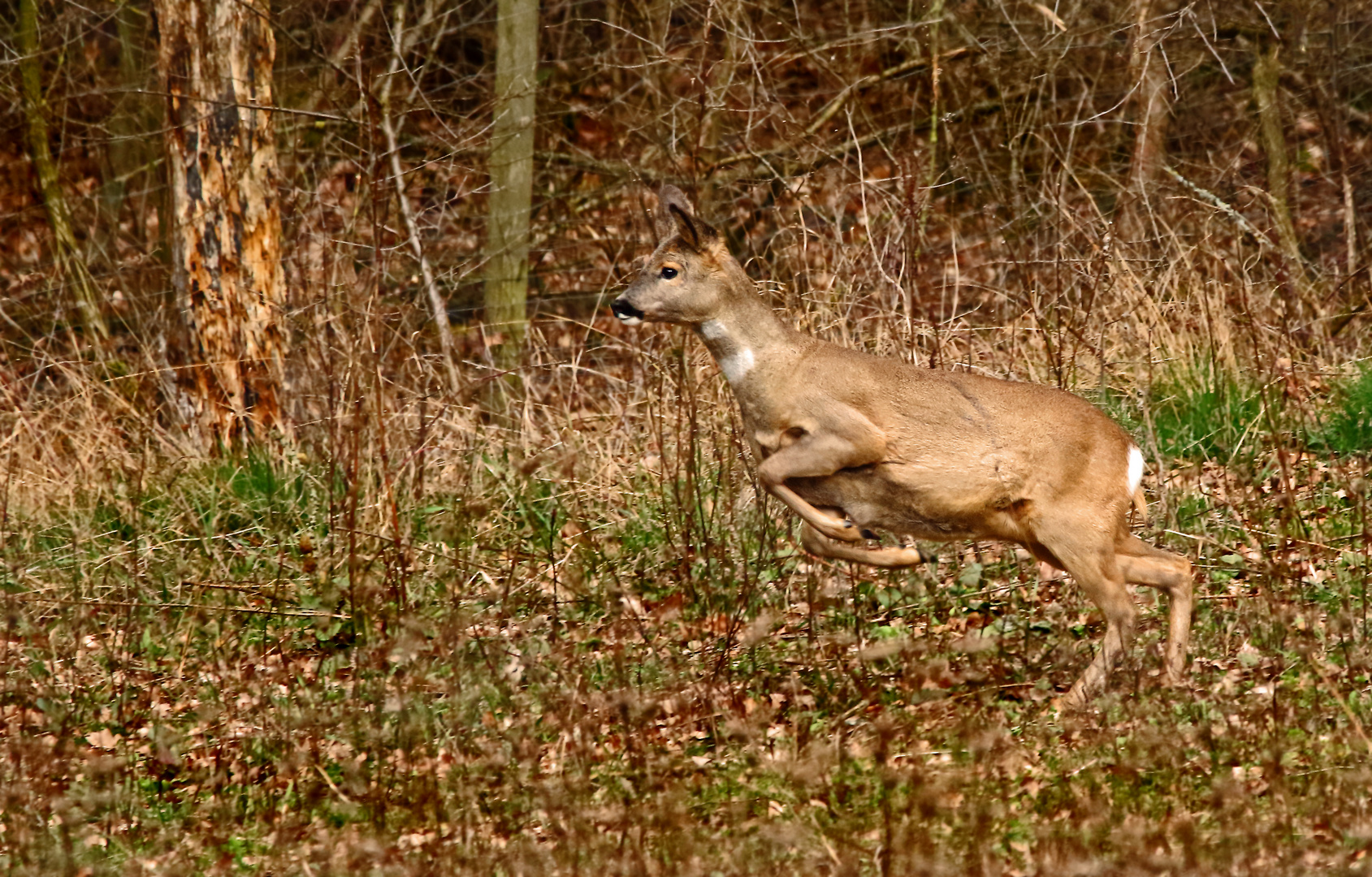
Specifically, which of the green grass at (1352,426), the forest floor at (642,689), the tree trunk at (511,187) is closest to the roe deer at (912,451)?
the forest floor at (642,689)

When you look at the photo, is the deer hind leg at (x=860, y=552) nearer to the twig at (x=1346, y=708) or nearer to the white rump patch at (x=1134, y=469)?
the white rump patch at (x=1134, y=469)

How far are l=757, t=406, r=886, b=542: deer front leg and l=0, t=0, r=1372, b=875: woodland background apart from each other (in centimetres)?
33

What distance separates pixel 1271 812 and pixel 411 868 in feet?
7.54

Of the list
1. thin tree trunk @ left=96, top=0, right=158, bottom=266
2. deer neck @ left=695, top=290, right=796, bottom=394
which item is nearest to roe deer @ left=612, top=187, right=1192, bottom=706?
deer neck @ left=695, top=290, right=796, bottom=394

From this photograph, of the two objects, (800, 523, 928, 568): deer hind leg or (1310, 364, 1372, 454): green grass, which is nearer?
(800, 523, 928, 568): deer hind leg

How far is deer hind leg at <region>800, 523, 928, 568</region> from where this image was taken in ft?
20.2

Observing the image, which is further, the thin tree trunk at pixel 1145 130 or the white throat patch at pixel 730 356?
the thin tree trunk at pixel 1145 130

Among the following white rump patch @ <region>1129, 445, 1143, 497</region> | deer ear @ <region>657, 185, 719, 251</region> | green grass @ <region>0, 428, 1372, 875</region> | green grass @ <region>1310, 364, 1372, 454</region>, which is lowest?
green grass @ <region>0, 428, 1372, 875</region>

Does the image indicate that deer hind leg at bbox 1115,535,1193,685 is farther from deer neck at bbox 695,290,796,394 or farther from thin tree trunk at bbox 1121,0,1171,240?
thin tree trunk at bbox 1121,0,1171,240

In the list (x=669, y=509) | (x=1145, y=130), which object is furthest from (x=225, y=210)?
(x=1145, y=130)

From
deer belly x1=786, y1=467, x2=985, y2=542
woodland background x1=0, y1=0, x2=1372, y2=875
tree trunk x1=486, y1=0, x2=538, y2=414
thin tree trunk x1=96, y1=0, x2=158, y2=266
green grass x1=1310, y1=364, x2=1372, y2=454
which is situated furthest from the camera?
thin tree trunk x1=96, y1=0, x2=158, y2=266

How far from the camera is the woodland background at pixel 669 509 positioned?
16.7 ft

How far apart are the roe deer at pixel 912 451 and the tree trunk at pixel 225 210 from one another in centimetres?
396

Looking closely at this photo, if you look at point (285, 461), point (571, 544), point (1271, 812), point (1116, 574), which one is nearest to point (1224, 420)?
point (1116, 574)
